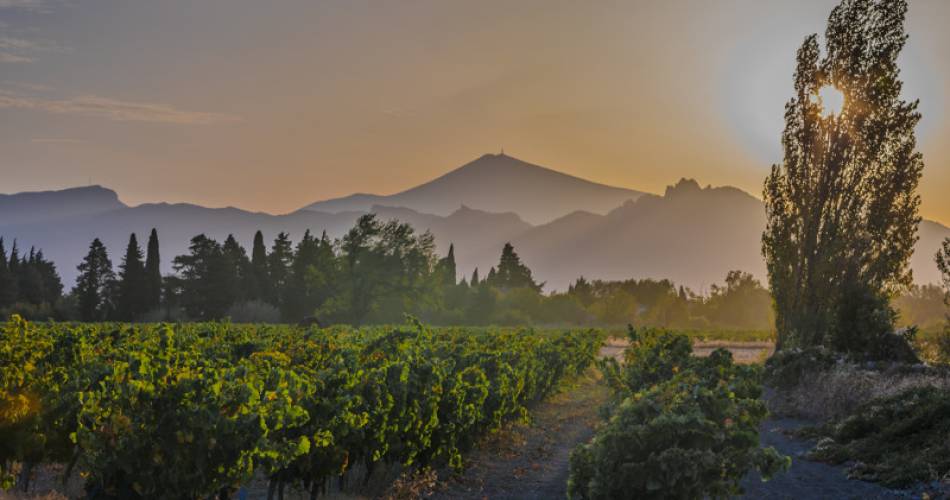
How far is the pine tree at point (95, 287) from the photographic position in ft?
235

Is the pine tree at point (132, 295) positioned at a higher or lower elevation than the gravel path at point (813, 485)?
higher

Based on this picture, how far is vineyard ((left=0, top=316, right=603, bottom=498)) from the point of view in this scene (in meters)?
7.90

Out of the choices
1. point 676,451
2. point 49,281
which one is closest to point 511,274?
point 49,281

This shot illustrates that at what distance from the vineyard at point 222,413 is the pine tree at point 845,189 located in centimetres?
1849

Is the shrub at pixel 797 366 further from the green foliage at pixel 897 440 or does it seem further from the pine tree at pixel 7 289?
the pine tree at pixel 7 289

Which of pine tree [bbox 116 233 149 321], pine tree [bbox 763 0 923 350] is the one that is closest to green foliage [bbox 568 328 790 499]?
pine tree [bbox 763 0 923 350]

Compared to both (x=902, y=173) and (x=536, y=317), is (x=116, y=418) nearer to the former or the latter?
(x=902, y=173)

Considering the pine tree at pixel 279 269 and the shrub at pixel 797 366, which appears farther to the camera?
the pine tree at pixel 279 269

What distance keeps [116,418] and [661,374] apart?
10018mm

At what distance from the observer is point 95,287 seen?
73062mm

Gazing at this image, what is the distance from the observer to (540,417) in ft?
70.7

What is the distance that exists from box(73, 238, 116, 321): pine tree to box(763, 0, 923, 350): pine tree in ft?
196

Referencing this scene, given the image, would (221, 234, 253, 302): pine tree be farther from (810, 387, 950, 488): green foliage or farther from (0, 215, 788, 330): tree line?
(810, 387, 950, 488): green foliage

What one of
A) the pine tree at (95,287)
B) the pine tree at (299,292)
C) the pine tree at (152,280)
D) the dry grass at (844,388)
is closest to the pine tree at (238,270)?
the pine tree at (299,292)
